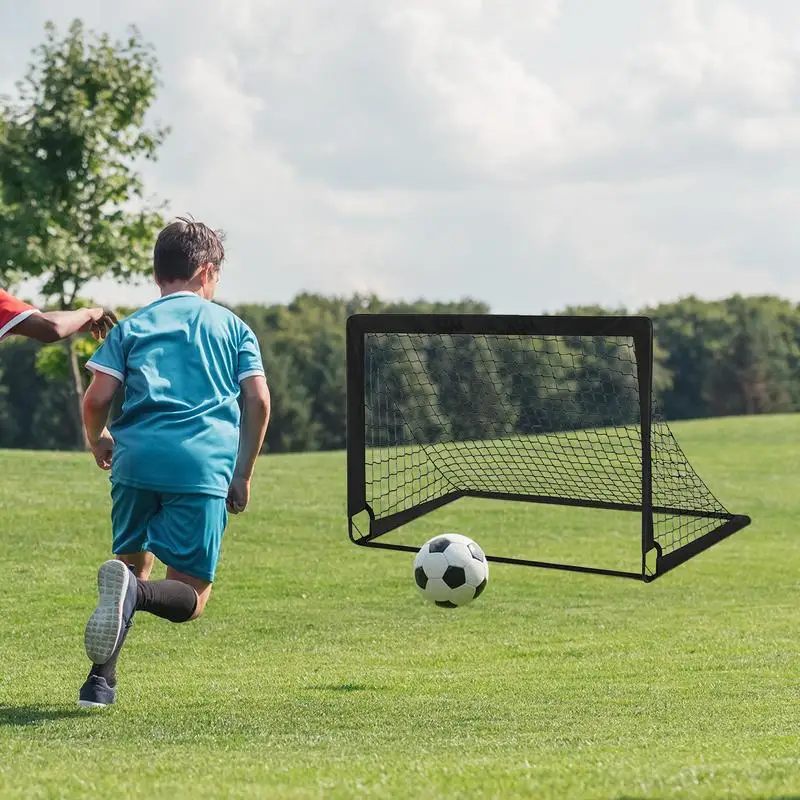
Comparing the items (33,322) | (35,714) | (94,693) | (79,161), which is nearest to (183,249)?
(33,322)

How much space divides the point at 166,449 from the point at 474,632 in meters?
5.94

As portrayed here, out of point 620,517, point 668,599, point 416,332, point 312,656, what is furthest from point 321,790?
point 620,517

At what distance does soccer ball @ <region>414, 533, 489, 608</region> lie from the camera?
28.2ft

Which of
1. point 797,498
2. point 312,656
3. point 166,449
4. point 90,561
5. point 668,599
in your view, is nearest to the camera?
point 166,449

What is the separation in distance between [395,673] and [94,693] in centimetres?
283

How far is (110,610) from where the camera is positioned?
5.74 metres

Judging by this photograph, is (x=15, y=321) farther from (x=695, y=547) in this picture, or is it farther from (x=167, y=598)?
(x=695, y=547)

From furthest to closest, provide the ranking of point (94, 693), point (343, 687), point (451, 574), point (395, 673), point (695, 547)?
point (395, 673) → point (451, 574) → point (695, 547) → point (343, 687) → point (94, 693)

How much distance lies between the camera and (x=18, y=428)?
7244 centimetres

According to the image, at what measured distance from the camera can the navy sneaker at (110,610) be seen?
5.74 metres

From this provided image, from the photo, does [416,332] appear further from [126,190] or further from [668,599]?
[126,190]

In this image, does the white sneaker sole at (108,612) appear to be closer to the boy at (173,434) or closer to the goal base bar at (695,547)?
the boy at (173,434)

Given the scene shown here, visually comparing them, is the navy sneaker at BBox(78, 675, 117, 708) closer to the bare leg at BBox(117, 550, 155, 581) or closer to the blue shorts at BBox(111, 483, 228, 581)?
the bare leg at BBox(117, 550, 155, 581)

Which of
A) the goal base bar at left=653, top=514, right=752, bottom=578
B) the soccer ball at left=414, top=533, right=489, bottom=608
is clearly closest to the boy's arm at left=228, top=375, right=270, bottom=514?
the soccer ball at left=414, top=533, right=489, bottom=608
